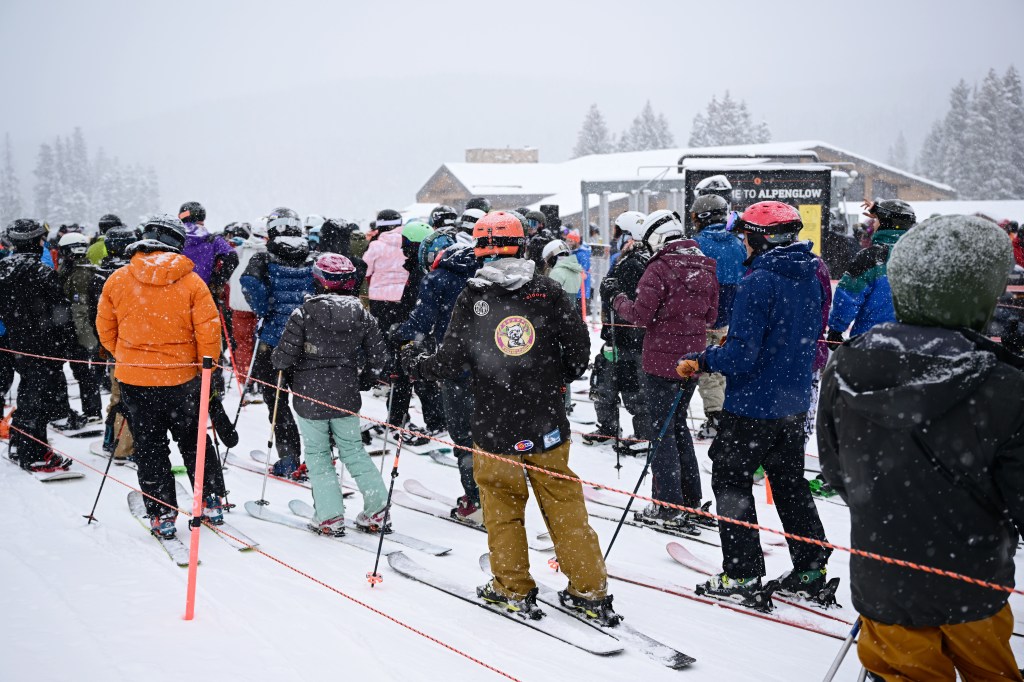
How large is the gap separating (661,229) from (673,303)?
0.65 m

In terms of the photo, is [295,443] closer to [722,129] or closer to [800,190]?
[800,190]

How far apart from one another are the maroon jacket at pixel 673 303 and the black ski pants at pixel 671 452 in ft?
0.38

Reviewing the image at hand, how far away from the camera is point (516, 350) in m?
4.13

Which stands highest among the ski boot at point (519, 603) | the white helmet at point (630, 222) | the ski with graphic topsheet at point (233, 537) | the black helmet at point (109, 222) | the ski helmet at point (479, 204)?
the ski helmet at point (479, 204)

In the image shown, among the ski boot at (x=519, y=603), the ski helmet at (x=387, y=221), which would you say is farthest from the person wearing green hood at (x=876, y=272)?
the ski helmet at (x=387, y=221)

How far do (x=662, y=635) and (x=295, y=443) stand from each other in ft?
13.9

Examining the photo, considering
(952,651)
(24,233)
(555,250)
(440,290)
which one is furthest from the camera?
(555,250)

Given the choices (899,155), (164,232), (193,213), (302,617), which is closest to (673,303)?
(302,617)

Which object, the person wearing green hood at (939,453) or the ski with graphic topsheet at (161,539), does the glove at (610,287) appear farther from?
the person wearing green hood at (939,453)

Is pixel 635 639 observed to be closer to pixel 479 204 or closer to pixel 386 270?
pixel 386 270

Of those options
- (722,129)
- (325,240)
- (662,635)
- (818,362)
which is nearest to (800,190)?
(818,362)

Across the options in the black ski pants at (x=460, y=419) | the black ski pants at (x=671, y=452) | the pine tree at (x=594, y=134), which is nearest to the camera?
the black ski pants at (x=671, y=452)

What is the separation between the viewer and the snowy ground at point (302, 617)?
3.72m

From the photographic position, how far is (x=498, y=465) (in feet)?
13.8
